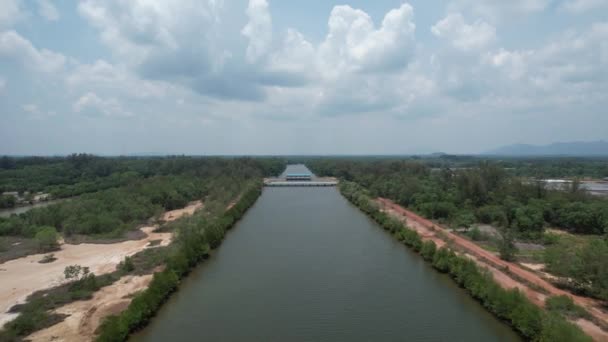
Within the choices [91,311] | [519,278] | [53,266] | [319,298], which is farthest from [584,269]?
[53,266]

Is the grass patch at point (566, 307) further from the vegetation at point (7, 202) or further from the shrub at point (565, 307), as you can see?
the vegetation at point (7, 202)

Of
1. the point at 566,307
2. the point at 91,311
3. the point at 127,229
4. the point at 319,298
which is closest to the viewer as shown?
the point at 566,307

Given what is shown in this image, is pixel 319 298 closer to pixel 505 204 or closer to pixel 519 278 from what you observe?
pixel 519 278

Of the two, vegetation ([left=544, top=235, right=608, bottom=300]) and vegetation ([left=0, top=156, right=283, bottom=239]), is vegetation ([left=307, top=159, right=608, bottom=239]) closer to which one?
vegetation ([left=544, top=235, right=608, bottom=300])

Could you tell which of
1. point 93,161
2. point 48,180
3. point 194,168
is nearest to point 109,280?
point 48,180

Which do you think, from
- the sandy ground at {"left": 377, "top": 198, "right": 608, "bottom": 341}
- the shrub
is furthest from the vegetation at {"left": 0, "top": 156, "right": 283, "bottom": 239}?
the shrub

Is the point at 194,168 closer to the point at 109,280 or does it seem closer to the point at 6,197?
the point at 6,197
